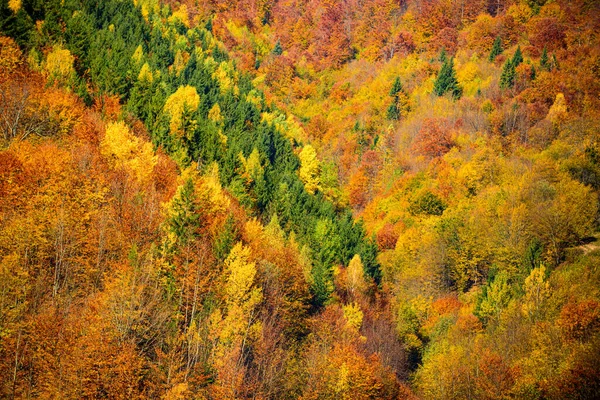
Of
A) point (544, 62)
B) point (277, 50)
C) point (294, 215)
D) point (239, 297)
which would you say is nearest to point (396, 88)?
point (544, 62)

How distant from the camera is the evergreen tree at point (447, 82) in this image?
117m

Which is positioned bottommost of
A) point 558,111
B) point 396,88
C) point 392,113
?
point 392,113

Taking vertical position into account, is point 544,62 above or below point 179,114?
above

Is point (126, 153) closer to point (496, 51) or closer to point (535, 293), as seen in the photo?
point (535, 293)

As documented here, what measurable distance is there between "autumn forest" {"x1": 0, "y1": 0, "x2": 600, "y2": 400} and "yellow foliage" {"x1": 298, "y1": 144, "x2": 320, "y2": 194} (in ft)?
2.43

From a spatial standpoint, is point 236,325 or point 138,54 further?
point 138,54

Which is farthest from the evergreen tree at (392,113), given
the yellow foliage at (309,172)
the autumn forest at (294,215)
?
the yellow foliage at (309,172)

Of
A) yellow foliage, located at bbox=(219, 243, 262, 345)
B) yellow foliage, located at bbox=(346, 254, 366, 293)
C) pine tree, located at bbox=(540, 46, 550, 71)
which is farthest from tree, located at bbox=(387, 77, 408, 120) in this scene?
yellow foliage, located at bbox=(219, 243, 262, 345)

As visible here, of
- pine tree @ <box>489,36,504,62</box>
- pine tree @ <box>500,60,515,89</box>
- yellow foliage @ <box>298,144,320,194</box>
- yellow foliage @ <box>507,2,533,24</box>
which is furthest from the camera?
yellow foliage @ <box>507,2,533,24</box>

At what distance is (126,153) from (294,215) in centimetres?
2671

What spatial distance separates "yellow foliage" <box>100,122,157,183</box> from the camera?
5488 cm

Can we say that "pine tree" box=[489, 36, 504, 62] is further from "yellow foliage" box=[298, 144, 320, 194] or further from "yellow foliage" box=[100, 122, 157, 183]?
"yellow foliage" box=[100, 122, 157, 183]

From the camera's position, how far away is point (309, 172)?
91562mm

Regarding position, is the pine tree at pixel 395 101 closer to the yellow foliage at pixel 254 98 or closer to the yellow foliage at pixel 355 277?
the yellow foliage at pixel 254 98
